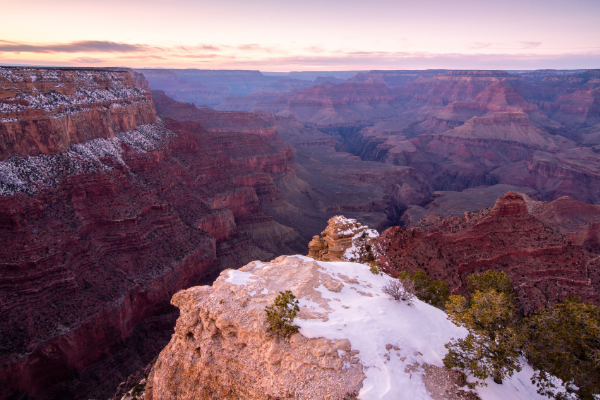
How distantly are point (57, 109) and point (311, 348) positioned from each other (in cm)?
3927

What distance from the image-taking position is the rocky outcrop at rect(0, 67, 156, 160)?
34.0 meters

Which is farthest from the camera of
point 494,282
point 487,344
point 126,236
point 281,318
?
point 126,236

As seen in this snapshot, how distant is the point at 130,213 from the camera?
129 ft

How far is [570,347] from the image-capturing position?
12812 mm

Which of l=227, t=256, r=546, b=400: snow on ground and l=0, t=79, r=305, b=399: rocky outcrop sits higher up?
l=227, t=256, r=546, b=400: snow on ground

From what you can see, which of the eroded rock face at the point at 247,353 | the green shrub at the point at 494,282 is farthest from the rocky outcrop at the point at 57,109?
the green shrub at the point at 494,282

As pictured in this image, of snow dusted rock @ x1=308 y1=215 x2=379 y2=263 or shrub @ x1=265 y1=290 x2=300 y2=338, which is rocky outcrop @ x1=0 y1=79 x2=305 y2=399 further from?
shrub @ x1=265 y1=290 x2=300 y2=338

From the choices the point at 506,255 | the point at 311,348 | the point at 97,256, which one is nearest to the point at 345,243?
the point at 506,255

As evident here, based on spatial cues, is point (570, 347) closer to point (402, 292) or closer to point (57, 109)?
point (402, 292)

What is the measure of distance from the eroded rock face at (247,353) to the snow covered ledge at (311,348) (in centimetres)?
3

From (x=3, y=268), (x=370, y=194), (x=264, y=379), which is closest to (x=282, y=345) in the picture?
(x=264, y=379)

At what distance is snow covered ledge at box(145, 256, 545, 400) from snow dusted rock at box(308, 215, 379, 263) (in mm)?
11741

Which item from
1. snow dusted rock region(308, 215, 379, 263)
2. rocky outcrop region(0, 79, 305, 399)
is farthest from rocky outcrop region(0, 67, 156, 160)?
snow dusted rock region(308, 215, 379, 263)

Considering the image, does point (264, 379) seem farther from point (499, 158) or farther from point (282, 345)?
point (499, 158)
